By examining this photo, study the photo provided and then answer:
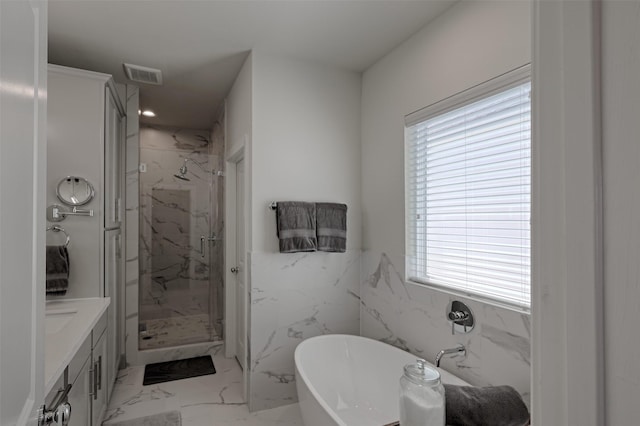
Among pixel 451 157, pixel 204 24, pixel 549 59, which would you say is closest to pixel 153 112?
pixel 204 24

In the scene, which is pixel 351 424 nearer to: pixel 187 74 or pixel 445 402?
pixel 445 402

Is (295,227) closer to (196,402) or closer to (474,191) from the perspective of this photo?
(474,191)

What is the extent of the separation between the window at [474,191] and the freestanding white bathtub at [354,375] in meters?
0.58

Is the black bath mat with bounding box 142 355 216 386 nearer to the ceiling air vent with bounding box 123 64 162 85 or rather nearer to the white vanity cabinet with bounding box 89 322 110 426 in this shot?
the white vanity cabinet with bounding box 89 322 110 426

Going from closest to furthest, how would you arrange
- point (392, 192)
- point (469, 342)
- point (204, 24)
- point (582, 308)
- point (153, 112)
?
point (582, 308) < point (469, 342) < point (204, 24) < point (392, 192) < point (153, 112)

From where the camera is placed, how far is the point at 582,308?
1.20 ft

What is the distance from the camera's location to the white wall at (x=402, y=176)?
163cm

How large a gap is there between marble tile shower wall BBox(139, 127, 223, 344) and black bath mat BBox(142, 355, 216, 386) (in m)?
0.28

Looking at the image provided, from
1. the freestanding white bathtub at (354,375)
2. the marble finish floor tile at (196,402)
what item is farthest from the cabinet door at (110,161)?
the freestanding white bathtub at (354,375)

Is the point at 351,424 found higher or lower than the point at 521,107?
lower

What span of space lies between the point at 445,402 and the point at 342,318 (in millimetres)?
1493

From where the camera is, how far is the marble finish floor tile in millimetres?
2383

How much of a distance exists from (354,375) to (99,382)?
64.2 inches

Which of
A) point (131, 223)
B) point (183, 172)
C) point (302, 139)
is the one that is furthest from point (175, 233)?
point (302, 139)
